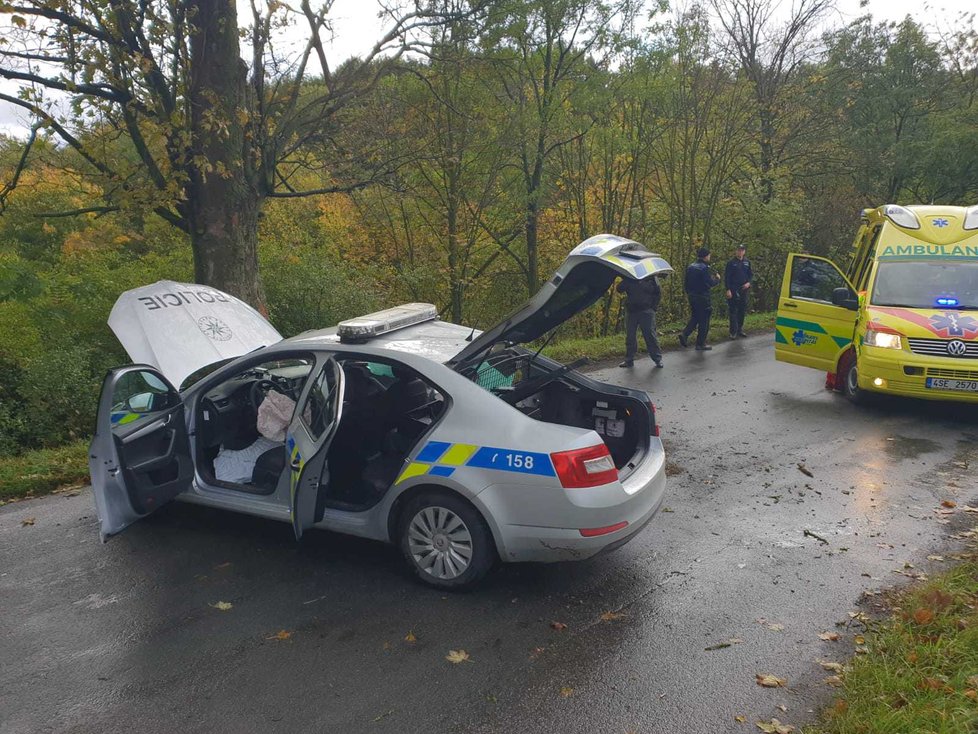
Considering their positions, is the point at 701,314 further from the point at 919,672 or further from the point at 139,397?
the point at 139,397

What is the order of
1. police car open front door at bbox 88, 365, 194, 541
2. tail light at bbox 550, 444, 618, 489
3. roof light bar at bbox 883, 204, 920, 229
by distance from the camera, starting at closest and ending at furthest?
tail light at bbox 550, 444, 618, 489
police car open front door at bbox 88, 365, 194, 541
roof light bar at bbox 883, 204, 920, 229

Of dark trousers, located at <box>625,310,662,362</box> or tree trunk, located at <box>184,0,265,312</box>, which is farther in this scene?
dark trousers, located at <box>625,310,662,362</box>

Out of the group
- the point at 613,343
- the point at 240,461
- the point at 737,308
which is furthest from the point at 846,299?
the point at 240,461

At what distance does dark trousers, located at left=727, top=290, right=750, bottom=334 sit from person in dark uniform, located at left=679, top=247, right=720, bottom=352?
5.51ft

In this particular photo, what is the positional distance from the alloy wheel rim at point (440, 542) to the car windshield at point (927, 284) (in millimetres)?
6992

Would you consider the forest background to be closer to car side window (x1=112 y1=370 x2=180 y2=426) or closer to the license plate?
car side window (x1=112 y1=370 x2=180 y2=426)

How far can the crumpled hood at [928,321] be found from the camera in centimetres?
816

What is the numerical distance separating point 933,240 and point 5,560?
1023 centimetres

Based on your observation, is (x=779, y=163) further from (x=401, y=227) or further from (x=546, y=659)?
(x=546, y=659)

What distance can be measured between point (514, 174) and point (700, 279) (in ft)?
17.8

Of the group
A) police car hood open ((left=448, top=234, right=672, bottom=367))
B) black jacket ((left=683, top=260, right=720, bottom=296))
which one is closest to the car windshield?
black jacket ((left=683, top=260, right=720, bottom=296))

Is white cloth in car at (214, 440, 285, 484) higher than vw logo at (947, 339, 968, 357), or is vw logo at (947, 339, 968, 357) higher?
white cloth in car at (214, 440, 285, 484)

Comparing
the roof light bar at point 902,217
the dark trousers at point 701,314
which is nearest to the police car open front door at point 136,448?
the roof light bar at point 902,217

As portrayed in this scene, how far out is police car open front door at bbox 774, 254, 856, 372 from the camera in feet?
31.8
